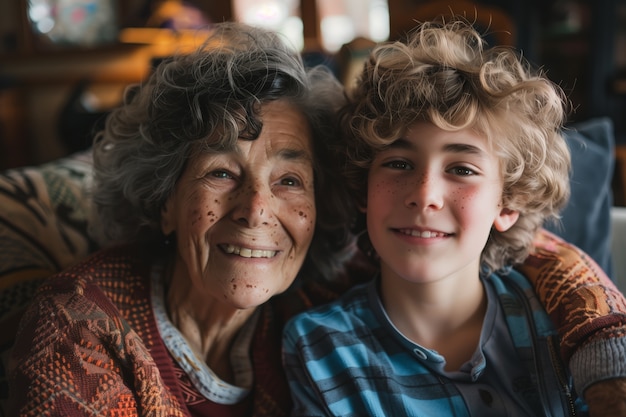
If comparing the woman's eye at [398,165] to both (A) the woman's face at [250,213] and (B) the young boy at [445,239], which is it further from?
(A) the woman's face at [250,213]

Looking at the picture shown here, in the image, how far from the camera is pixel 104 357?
1.21m

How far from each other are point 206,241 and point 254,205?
14cm

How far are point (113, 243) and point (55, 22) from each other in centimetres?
480

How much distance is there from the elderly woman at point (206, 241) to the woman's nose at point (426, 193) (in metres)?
0.27

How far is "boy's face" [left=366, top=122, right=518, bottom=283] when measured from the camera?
4.09 ft

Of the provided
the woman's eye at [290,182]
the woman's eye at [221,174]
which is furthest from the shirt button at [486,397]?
the woman's eye at [221,174]

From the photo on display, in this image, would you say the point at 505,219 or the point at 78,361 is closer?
the point at 78,361

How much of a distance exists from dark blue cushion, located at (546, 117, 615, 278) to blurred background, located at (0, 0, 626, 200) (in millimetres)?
2079

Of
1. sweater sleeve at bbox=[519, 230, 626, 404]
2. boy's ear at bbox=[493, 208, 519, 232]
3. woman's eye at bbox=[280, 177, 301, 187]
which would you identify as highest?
woman's eye at bbox=[280, 177, 301, 187]

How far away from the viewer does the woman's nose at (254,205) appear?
1.31 meters

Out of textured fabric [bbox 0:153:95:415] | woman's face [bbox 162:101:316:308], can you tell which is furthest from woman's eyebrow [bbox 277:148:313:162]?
textured fabric [bbox 0:153:95:415]

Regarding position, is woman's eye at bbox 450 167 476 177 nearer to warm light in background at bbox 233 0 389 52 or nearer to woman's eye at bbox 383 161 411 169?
woman's eye at bbox 383 161 411 169

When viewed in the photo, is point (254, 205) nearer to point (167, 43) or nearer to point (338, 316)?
point (338, 316)

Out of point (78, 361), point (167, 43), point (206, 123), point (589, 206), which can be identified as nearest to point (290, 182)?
point (206, 123)
